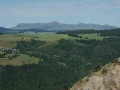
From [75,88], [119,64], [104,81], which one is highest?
[119,64]

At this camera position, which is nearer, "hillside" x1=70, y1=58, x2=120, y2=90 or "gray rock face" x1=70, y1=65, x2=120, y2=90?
"gray rock face" x1=70, y1=65, x2=120, y2=90

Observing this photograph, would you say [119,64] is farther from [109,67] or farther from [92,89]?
[92,89]

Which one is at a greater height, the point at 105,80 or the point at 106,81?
the point at 105,80

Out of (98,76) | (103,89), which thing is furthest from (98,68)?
(103,89)

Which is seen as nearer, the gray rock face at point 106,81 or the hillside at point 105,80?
the gray rock face at point 106,81

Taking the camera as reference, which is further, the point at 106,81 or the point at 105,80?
the point at 105,80
